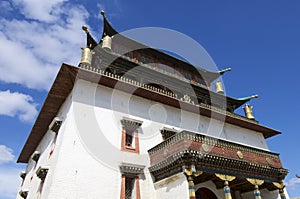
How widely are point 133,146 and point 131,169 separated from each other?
1495 millimetres

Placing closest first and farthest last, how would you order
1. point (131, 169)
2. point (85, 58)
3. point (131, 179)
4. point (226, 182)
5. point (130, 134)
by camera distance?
point (226, 182), point (131, 169), point (131, 179), point (130, 134), point (85, 58)

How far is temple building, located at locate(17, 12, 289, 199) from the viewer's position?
10.8 metres

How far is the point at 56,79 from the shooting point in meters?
13.2

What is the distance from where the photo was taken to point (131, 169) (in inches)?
465

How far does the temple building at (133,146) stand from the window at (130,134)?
6 centimetres

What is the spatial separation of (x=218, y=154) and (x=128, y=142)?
4895mm

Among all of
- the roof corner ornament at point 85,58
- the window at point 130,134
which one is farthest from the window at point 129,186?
the roof corner ornament at point 85,58

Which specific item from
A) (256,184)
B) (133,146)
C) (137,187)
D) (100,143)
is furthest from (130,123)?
(256,184)

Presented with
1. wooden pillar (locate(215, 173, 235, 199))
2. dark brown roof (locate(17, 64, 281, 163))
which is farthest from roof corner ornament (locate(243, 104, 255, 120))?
wooden pillar (locate(215, 173, 235, 199))

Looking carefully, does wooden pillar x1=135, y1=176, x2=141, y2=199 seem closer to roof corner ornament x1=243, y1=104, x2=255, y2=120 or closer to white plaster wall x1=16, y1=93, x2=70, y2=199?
white plaster wall x1=16, y1=93, x2=70, y2=199

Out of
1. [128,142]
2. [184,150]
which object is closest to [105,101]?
[128,142]

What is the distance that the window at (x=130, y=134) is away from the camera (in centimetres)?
1283

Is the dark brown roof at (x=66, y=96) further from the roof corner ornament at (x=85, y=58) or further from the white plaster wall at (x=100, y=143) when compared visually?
the roof corner ornament at (x=85, y=58)

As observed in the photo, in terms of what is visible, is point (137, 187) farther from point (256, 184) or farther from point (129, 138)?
point (256, 184)
